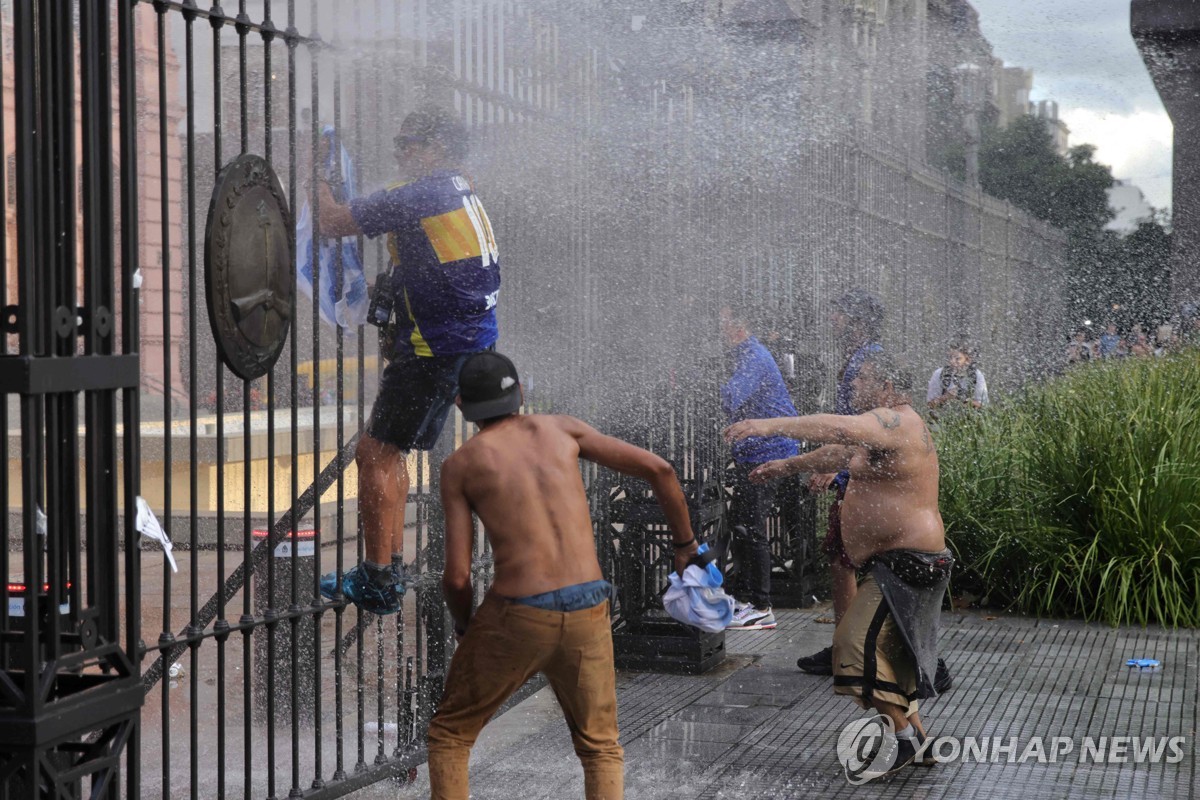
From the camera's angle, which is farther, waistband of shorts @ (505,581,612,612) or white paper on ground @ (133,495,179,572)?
waistband of shorts @ (505,581,612,612)

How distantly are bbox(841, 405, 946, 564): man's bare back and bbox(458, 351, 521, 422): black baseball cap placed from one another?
179 centimetres

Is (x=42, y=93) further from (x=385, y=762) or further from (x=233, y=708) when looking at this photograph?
(x=233, y=708)

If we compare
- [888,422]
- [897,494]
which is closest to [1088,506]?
[897,494]

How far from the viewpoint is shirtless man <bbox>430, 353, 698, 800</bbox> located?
13.6 feet

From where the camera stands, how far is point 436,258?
511cm

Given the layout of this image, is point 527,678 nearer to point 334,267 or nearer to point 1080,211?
point 334,267

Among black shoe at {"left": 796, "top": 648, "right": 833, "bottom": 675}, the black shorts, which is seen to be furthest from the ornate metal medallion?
black shoe at {"left": 796, "top": 648, "right": 833, "bottom": 675}

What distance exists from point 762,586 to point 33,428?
6133 millimetres

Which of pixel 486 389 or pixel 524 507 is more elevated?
pixel 486 389

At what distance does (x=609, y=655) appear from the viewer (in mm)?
4285

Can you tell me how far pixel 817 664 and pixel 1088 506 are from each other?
2.56 meters

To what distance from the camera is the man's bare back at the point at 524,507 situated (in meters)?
4.17

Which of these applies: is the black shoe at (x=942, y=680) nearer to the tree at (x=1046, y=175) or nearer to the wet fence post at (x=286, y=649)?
the wet fence post at (x=286, y=649)
